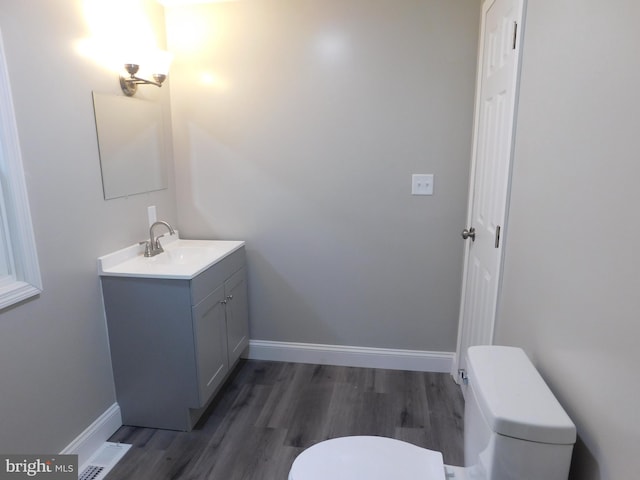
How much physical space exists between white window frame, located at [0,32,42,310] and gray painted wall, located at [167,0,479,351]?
1202mm

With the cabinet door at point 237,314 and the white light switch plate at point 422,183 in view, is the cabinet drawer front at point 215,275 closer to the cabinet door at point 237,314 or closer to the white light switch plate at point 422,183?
the cabinet door at point 237,314

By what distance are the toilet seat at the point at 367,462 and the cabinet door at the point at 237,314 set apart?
1.27m

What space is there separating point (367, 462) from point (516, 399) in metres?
0.50

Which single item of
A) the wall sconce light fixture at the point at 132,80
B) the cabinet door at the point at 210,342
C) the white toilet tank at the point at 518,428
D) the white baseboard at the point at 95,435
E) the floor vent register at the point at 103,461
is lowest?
the floor vent register at the point at 103,461

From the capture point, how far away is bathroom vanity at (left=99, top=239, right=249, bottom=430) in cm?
204

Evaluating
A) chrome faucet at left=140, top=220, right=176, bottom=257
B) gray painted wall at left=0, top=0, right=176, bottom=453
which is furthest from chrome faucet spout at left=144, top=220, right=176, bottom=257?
gray painted wall at left=0, top=0, right=176, bottom=453

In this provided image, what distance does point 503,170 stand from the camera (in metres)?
1.76

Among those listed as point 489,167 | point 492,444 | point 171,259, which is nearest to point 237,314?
point 171,259

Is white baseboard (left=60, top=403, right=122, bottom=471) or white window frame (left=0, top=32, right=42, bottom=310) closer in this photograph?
white window frame (left=0, top=32, right=42, bottom=310)

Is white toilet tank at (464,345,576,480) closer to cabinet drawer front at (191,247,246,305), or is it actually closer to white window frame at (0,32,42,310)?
cabinet drawer front at (191,247,246,305)

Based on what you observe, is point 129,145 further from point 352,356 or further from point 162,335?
point 352,356

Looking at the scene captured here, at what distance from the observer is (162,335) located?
2076mm

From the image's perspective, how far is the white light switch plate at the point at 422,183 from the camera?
2.53 meters

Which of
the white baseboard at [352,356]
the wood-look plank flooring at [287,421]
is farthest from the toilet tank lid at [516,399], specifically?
the white baseboard at [352,356]
